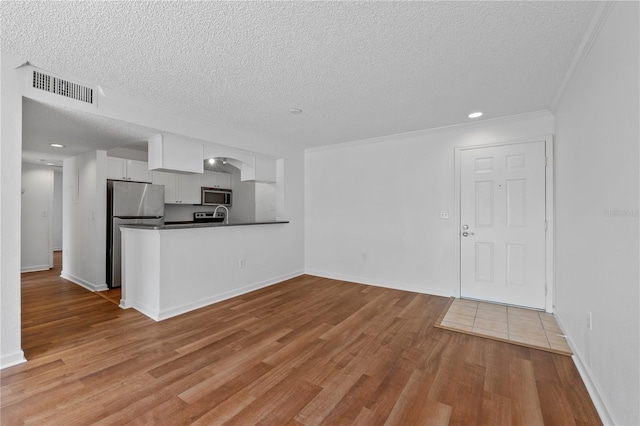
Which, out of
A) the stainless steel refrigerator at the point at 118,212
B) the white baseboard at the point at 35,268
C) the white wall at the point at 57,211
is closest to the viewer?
the stainless steel refrigerator at the point at 118,212

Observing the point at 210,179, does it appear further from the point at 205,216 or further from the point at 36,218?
the point at 36,218

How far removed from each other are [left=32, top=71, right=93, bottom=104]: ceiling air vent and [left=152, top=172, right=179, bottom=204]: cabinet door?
8.43 ft

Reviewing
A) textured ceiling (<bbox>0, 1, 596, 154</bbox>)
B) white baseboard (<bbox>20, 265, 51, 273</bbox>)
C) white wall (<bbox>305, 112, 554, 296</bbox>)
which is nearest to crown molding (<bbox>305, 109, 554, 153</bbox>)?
white wall (<bbox>305, 112, 554, 296</bbox>)

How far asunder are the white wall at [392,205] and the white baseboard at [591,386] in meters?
1.60

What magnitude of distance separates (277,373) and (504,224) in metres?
3.16

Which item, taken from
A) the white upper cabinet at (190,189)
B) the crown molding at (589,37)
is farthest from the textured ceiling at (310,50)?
the white upper cabinet at (190,189)

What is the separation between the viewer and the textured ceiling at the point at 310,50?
1619 millimetres

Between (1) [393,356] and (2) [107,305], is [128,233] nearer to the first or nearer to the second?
(2) [107,305]

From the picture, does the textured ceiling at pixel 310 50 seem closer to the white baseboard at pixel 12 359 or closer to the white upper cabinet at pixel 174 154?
the white upper cabinet at pixel 174 154

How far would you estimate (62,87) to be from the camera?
2.39 m

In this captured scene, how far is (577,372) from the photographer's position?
202 cm

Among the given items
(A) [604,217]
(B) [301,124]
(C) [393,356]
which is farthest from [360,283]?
(A) [604,217]

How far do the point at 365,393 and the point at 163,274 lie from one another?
2.42m

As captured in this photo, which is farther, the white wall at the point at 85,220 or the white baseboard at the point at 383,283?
the white wall at the point at 85,220
